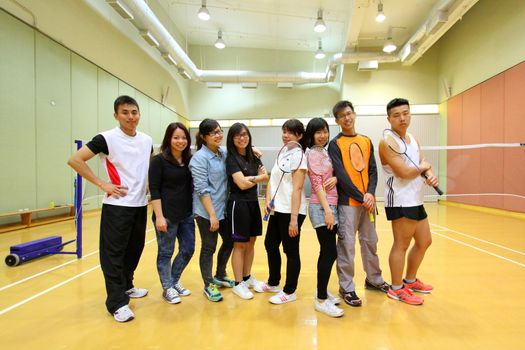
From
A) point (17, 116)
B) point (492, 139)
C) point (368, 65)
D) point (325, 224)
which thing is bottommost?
point (325, 224)

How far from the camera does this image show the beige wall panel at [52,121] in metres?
7.19

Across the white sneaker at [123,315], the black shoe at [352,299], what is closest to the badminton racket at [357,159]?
the black shoe at [352,299]

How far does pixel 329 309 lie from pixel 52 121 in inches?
318

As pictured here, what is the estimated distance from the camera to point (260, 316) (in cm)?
258

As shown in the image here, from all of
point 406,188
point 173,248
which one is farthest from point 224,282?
point 406,188

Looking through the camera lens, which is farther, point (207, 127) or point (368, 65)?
point (368, 65)

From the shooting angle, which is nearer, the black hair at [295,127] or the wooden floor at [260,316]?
the wooden floor at [260,316]

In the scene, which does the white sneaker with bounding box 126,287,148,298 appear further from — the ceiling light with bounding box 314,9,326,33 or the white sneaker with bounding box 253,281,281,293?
the ceiling light with bounding box 314,9,326,33

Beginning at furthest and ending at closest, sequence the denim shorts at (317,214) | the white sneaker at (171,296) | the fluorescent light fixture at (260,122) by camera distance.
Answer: the fluorescent light fixture at (260,122)
the white sneaker at (171,296)
the denim shorts at (317,214)

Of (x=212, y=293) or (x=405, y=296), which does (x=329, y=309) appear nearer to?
(x=405, y=296)

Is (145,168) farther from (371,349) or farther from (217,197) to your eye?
(371,349)

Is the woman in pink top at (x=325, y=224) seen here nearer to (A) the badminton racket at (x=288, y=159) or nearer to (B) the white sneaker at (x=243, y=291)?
(A) the badminton racket at (x=288, y=159)

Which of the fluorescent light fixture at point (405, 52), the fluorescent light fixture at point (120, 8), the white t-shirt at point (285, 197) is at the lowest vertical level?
the white t-shirt at point (285, 197)

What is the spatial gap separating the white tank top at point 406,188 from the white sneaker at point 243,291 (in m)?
1.61
